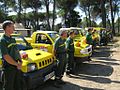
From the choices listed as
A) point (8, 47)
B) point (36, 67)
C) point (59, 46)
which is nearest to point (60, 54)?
point (59, 46)

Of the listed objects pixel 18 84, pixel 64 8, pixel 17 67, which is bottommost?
pixel 18 84

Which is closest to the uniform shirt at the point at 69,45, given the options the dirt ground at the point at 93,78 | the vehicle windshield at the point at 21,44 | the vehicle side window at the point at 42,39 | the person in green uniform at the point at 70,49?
the person in green uniform at the point at 70,49

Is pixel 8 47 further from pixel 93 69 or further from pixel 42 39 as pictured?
→ pixel 93 69

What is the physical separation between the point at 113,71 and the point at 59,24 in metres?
48.4

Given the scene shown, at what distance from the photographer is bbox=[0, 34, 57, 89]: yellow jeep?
7.05 meters

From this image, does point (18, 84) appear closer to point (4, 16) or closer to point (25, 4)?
point (25, 4)

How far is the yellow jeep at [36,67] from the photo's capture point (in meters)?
7.05

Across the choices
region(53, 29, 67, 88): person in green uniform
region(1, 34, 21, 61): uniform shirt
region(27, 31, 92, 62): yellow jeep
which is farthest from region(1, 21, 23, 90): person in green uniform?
region(27, 31, 92, 62): yellow jeep

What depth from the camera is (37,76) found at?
7.29 meters

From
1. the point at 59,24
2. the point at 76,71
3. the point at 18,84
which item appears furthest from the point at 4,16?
the point at 18,84

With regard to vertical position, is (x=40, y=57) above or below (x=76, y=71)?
above

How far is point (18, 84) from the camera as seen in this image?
593cm

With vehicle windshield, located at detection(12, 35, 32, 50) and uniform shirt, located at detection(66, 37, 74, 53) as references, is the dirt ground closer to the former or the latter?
uniform shirt, located at detection(66, 37, 74, 53)

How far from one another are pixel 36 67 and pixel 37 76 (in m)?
0.30
